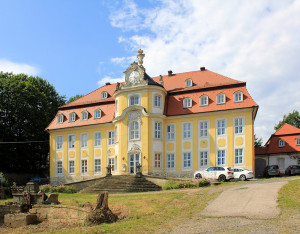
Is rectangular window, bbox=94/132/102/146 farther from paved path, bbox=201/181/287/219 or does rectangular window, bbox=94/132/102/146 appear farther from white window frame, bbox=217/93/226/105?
paved path, bbox=201/181/287/219

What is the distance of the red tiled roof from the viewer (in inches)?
1405

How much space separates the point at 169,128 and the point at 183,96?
Result: 360 cm

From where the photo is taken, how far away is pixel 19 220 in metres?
17.1

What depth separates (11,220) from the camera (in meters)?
17.3

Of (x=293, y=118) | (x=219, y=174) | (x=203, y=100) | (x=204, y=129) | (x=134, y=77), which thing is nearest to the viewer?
(x=219, y=174)

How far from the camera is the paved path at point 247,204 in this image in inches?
579

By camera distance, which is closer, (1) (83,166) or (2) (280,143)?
(1) (83,166)

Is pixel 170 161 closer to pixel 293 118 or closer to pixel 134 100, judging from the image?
pixel 134 100

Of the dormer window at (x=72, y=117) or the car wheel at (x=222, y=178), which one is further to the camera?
the dormer window at (x=72, y=117)

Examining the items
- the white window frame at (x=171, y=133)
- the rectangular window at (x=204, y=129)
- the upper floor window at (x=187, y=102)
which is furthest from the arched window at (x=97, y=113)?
the rectangular window at (x=204, y=129)

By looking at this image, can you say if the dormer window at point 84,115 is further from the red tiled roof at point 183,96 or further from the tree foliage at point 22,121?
the tree foliage at point 22,121

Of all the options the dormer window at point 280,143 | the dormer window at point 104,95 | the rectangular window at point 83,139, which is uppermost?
the dormer window at point 104,95

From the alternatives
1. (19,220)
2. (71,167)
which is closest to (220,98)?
(71,167)

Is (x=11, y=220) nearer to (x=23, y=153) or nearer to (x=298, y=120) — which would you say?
(x=23, y=153)
